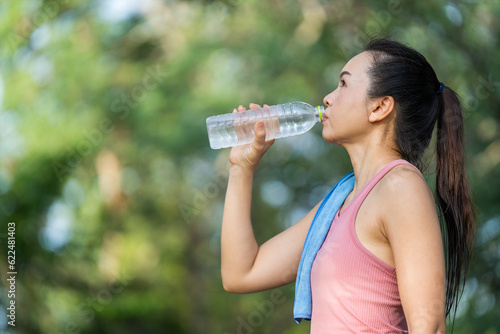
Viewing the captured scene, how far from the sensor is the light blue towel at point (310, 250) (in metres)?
1.54

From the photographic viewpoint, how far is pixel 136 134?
846cm

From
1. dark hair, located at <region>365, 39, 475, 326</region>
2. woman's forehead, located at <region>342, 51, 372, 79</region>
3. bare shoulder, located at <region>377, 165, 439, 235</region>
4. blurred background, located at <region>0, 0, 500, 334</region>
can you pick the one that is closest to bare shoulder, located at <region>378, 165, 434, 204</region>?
bare shoulder, located at <region>377, 165, 439, 235</region>

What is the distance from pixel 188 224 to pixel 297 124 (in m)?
8.63

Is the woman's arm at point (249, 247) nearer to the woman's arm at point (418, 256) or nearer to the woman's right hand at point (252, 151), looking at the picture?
the woman's right hand at point (252, 151)

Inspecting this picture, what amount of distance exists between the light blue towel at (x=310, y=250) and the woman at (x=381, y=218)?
0.02m

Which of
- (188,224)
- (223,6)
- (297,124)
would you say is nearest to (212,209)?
(188,224)

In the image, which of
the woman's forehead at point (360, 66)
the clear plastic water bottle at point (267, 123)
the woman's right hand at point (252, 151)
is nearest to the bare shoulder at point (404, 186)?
the woman's forehead at point (360, 66)

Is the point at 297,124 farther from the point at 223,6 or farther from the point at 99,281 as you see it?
the point at 99,281

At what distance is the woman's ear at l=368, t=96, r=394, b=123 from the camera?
5.24 ft

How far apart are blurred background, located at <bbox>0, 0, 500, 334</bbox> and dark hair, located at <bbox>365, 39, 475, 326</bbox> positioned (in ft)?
12.1

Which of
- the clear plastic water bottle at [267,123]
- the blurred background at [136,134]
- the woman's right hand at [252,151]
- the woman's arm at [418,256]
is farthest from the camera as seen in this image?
the blurred background at [136,134]

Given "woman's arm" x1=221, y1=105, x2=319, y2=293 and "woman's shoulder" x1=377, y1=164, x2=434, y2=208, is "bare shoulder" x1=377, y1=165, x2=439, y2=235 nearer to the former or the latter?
"woman's shoulder" x1=377, y1=164, x2=434, y2=208

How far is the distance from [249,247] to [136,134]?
22.6 ft

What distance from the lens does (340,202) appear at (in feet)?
5.30
